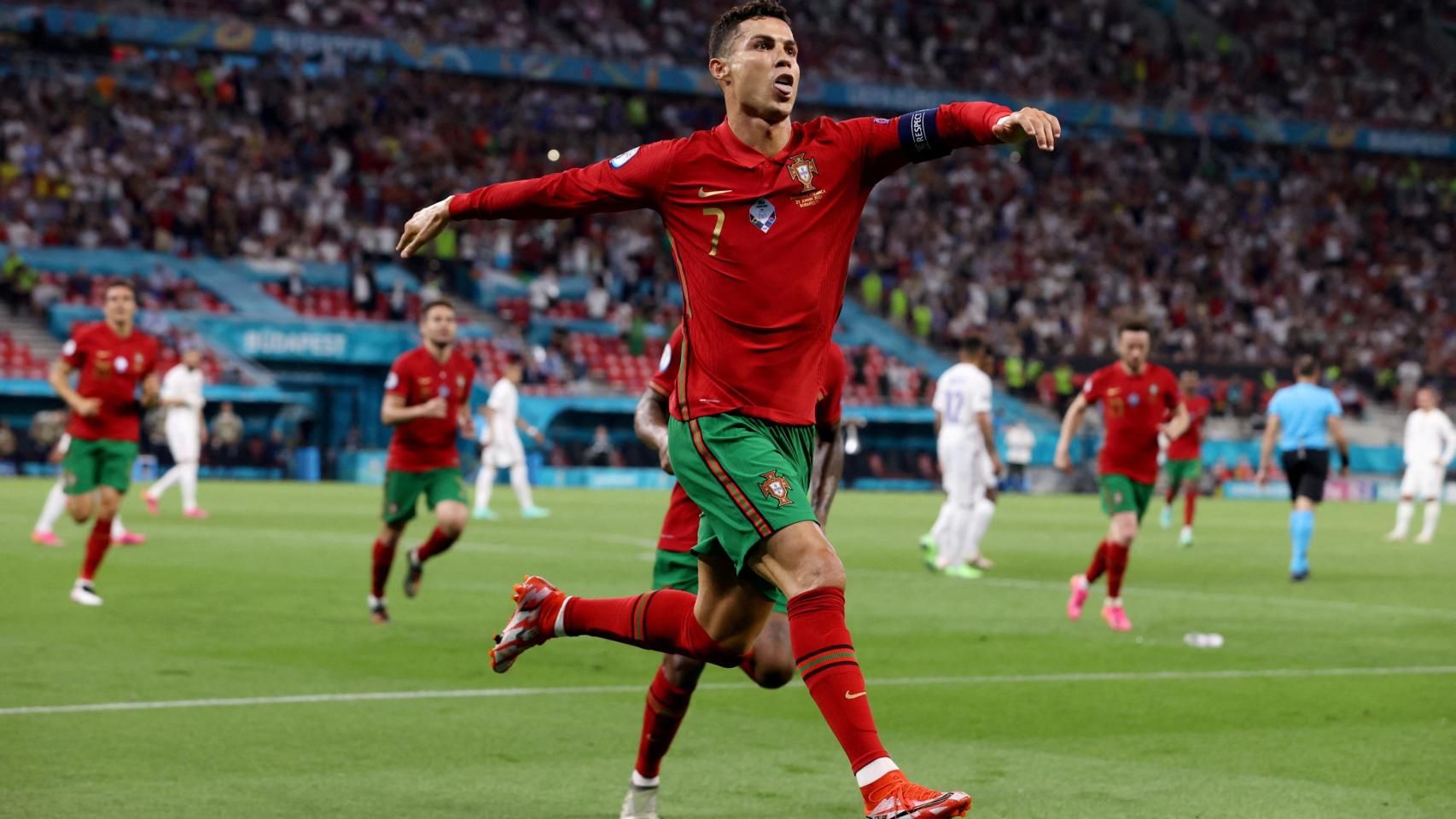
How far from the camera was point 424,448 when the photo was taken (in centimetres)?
1281

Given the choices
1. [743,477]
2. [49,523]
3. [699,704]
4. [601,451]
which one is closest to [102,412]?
[699,704]

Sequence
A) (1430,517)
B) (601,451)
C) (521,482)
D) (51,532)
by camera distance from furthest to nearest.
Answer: (601,451) → (521,482) → (1430,517) → (51,532)

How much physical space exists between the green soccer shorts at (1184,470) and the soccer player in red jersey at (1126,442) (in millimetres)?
10963

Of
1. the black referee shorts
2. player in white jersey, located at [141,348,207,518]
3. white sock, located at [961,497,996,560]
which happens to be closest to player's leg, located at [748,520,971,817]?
white sock, located at [961,497,996,560]

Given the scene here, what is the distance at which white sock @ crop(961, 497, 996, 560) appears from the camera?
1792 cm

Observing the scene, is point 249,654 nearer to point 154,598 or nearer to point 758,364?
point 154,598

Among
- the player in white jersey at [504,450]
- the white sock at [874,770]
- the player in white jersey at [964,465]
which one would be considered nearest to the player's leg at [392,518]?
the player in white jersey at [964,465]

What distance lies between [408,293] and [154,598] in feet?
92.3

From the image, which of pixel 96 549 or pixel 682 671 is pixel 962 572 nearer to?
pixel 96 549

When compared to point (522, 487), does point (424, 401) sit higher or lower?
higher

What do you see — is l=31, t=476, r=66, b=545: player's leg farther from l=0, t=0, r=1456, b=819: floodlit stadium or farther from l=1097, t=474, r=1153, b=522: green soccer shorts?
l=1097, t=474, r=1153, b=522: green soccer shorts

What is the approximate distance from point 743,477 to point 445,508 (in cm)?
759

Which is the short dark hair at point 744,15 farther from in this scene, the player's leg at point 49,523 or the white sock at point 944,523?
the player's leg at point 49,523

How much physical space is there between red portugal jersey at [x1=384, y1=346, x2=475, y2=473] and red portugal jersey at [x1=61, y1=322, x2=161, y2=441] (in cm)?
235
